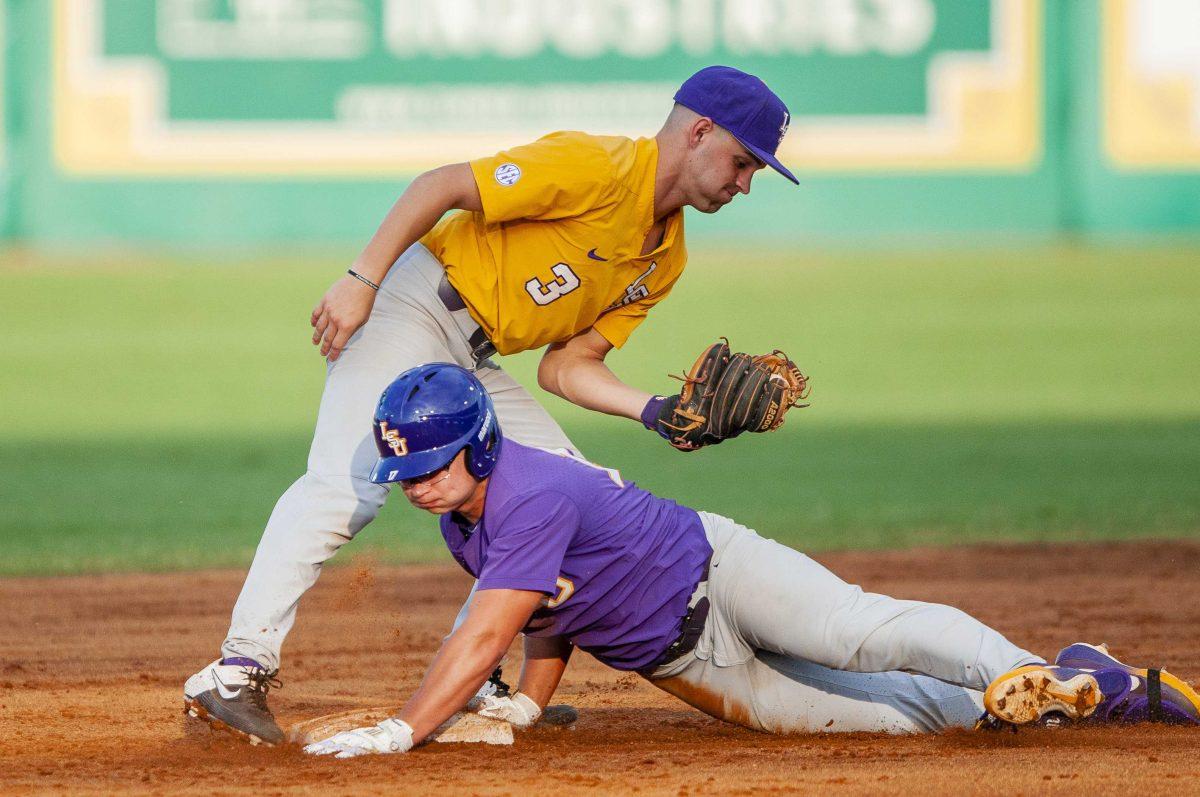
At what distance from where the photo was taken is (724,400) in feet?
14.7

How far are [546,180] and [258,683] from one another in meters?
1.54

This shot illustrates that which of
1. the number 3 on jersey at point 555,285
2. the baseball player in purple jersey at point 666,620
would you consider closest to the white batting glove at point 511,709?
the baseball player in purple jersey at point 666,620

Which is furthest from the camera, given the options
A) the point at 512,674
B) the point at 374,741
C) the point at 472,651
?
the point at 512,674

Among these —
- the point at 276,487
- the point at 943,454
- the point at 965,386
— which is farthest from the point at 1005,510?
the point at 965,386

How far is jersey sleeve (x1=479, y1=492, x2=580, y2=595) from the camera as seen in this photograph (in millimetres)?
3857

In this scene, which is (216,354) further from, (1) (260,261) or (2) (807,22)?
(2) (807,22)

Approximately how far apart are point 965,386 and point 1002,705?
9883 millimetres

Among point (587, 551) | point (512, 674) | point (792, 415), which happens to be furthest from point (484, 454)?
point (792, 415)

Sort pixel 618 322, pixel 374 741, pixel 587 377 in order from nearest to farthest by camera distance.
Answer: pixel 374 741 → pixel 587 377 → pixel 618 322

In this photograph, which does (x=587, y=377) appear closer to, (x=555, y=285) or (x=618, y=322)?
(x=618, y=322)

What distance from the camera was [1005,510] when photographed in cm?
876

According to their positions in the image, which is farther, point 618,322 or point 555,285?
point 618,322

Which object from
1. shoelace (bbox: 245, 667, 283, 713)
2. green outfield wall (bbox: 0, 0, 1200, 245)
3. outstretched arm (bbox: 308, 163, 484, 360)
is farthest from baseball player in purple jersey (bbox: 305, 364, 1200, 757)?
green outfield wall (bbox: 0, 0, 1200, 245)

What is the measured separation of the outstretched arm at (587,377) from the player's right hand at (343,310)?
774 mm
